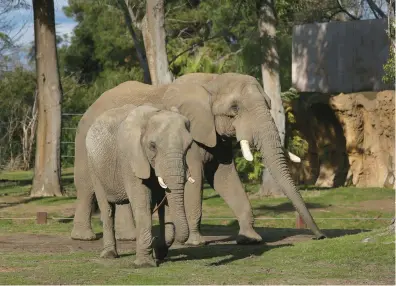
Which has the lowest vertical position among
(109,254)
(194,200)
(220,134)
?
(109,254)

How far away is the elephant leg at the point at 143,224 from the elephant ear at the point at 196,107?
2.83 meters

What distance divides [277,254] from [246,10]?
14996mm

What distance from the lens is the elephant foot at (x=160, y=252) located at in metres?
12.7

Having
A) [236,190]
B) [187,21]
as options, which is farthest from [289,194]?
[187,21]

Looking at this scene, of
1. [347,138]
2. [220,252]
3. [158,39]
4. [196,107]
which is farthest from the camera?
[347,138]

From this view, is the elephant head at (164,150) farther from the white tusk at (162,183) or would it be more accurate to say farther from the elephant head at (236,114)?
the elephant head at (236,114)

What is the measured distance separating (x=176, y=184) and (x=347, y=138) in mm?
18238

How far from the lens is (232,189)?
1544 centimetres

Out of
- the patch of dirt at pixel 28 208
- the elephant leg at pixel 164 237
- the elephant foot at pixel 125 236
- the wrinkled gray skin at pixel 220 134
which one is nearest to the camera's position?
the elephant leg at pixel 164 237

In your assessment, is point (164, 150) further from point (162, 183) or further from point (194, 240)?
point (194, 240)

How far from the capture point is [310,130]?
30844 mm

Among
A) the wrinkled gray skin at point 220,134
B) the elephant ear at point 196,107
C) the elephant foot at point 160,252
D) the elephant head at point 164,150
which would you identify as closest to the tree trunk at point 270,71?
the wrinkled gray skin at point 220,134

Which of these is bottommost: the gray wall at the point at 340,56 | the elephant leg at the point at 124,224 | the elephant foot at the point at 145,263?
the elephant foot at the point at 145,263

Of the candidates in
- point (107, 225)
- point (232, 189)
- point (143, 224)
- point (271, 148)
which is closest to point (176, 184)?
point (143, 224)
